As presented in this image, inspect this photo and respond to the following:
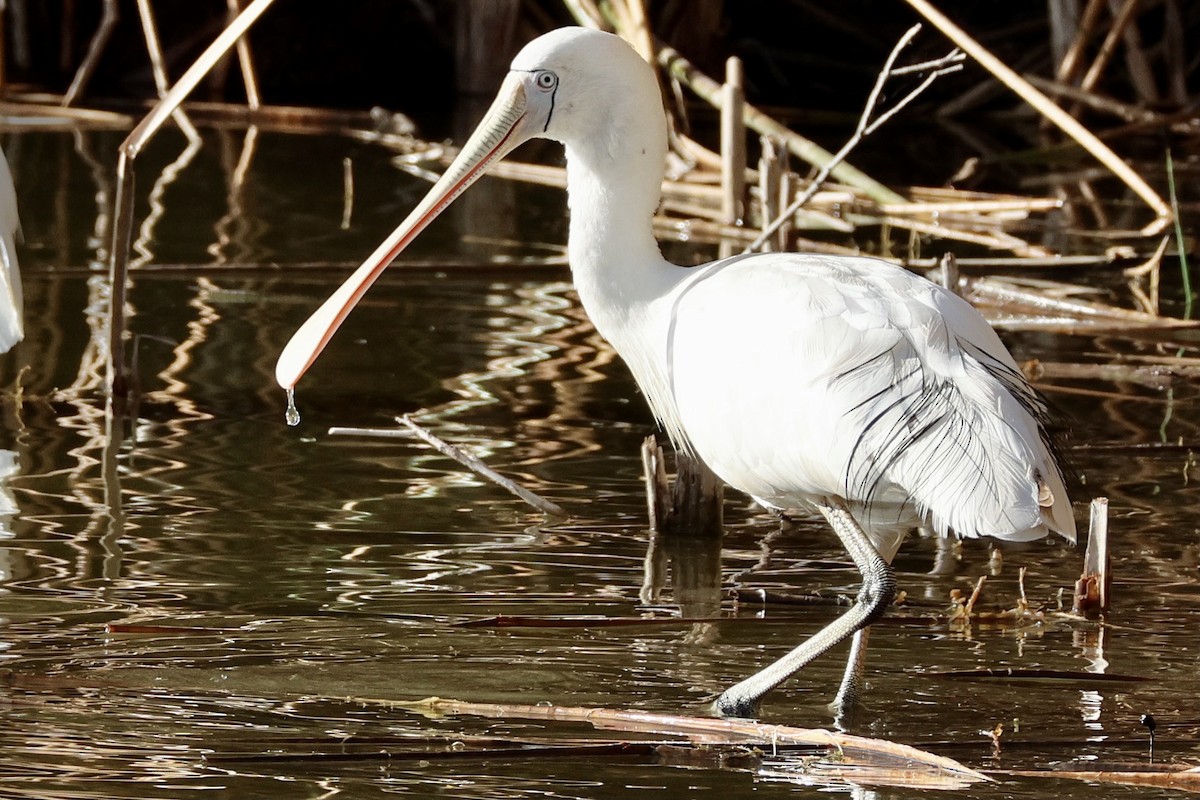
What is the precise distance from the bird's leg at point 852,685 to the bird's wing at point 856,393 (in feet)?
1.11

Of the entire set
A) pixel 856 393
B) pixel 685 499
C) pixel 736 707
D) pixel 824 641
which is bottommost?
pixel 736 707

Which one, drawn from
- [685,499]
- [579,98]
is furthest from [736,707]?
[579,98]

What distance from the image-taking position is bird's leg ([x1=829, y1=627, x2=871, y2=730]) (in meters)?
4.45

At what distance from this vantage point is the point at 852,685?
4.48m

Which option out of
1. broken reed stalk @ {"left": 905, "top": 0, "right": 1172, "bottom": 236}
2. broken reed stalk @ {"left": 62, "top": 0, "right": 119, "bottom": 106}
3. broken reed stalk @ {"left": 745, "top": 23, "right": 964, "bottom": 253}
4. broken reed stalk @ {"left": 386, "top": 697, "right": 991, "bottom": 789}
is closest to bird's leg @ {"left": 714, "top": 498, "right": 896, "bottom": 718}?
broken reed stalk @ {"left": 386, "top": 697, "right": 991, "bottom": 789}

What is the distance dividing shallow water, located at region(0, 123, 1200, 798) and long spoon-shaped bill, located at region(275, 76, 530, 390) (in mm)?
622

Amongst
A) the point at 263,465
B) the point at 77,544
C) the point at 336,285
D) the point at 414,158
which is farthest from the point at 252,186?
the point at 77,544

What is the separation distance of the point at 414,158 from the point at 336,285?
388 cm

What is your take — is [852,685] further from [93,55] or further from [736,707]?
[93,55]

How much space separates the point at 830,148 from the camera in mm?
14438

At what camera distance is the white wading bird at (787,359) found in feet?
13.9

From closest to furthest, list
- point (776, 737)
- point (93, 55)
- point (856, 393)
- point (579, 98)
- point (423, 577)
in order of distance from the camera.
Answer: point (776, 737), point (856, 393), point (579, 98), point (423, 577), point (93, 55)

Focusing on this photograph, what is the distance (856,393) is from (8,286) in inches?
135

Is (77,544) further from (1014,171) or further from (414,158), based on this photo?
(1014,171)
